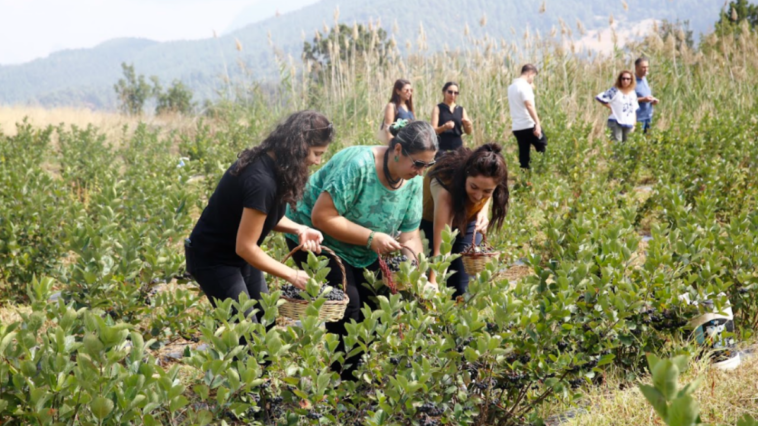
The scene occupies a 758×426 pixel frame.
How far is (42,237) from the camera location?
14.3ft

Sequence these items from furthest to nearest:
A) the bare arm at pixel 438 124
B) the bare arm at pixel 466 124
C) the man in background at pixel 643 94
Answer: the man in background at pixel 643 94, the bare arm at pixel 466 124, the bare arm at pixel 438 124

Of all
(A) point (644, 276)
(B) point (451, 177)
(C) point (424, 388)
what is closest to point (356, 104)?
(B) point (451, 177)

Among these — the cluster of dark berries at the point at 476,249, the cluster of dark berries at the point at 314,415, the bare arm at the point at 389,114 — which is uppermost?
the bare arm at the point at 389,114

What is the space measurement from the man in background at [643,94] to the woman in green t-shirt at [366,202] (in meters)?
6.44

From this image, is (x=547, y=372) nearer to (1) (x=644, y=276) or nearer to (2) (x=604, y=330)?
(2) (x=604, y=330)

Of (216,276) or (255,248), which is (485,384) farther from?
(216,276)

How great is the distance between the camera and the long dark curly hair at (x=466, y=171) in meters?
3.19

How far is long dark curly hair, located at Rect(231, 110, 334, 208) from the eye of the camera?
2.58 meters

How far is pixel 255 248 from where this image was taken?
253 cm

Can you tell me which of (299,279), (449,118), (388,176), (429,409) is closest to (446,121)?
(449,118)

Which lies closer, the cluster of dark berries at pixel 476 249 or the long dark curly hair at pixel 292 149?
the long dark curly hair at pixel 292 149

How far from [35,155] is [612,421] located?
806cm

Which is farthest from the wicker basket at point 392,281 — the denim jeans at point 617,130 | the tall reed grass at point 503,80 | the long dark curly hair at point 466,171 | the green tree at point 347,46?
the green tree at point 347,46

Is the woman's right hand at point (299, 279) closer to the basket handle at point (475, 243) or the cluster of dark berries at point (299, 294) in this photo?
the cluster of dark berries at point (299, 294)
